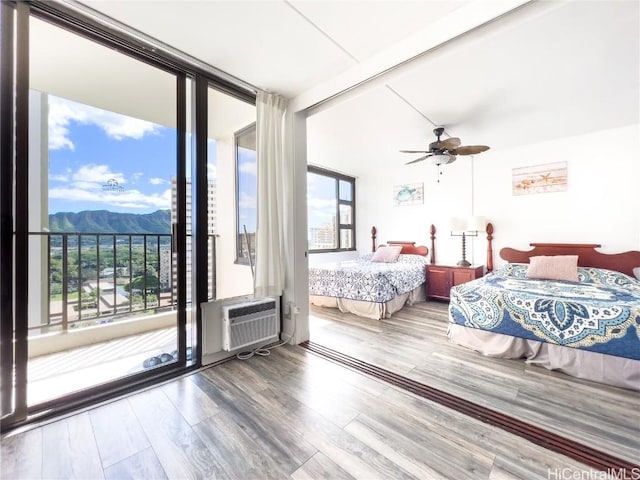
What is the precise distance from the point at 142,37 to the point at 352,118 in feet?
6.69

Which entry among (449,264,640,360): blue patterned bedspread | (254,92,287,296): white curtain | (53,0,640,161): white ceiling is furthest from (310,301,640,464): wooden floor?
(53,0,640,161): white ceiling

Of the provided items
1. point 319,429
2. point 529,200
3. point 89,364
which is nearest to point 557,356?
point 319,429

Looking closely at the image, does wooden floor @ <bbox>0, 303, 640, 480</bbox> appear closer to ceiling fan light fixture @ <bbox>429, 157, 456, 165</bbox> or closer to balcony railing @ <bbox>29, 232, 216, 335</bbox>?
balcony railing @ <bbox>29, 232, 216, 335</bbox>

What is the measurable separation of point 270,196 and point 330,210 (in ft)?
10.2

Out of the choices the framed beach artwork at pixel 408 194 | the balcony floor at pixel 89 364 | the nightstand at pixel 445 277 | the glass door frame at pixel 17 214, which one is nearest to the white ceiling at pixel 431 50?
the glass door frame at pixel 17 214

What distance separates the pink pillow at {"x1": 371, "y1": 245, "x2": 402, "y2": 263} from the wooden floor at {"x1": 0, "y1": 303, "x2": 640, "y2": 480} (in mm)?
2594

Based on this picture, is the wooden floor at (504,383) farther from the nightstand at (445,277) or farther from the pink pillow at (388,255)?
the pink pillow at (388,255)

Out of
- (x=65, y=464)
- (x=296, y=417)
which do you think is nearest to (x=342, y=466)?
(x=296, y=417)

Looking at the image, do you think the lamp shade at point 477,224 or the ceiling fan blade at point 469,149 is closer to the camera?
the ceiling fan blade at point 469,149

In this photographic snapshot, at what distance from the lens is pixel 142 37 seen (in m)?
1.87

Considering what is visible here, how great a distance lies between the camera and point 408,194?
Result: 16.9 feet

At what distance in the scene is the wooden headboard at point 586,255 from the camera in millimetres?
3254

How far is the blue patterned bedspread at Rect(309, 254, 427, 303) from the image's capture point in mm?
3520

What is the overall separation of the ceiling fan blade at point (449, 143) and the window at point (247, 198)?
208cm
